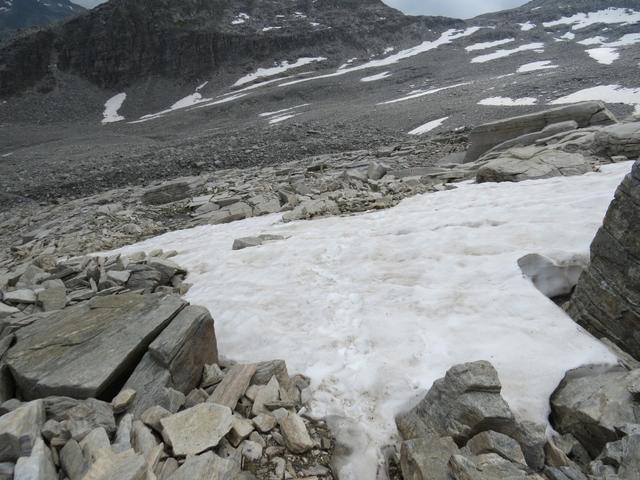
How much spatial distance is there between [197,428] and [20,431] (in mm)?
1420

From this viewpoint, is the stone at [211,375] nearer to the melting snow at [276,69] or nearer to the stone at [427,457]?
the stone at [427,457]

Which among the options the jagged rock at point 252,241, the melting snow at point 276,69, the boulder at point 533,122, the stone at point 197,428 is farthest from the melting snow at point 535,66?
the stone at point 197,428

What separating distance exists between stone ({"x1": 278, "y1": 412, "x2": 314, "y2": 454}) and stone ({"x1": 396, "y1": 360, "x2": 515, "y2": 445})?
→ 3.24ft

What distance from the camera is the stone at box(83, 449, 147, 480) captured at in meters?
2.95

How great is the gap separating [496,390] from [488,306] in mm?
2121

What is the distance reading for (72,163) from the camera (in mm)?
30469

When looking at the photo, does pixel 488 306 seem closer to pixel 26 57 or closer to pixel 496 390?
pixel 496 390

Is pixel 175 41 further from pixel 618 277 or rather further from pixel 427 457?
pixel 427 457

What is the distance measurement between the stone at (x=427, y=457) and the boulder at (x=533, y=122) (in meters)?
16.3

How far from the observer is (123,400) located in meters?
3.93

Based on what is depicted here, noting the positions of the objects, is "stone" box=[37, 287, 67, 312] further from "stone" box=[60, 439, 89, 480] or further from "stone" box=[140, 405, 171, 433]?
"stone" box=[60, 439, 89, 480]

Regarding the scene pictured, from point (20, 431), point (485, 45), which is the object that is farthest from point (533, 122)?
point (485, 45)

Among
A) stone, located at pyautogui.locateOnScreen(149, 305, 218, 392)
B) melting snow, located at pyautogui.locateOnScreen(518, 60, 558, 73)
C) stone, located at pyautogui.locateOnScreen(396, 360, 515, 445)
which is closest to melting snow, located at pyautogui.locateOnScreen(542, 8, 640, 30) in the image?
melting snow, located at pyautogui.locateOnScreen(518, 60, 558, 73)

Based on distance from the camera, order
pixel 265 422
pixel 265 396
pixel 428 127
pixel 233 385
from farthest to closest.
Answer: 1. pixel 428 127
2. pixel 233 385
3. pixel 265 396
4. pixel 265 422
